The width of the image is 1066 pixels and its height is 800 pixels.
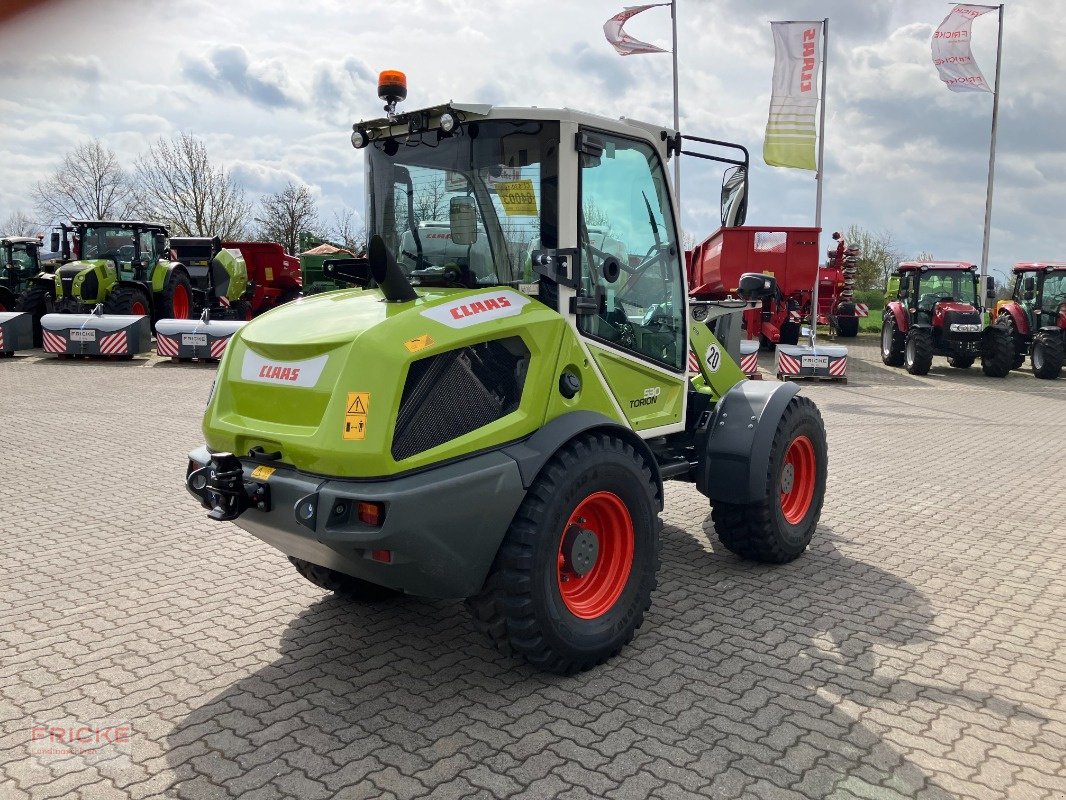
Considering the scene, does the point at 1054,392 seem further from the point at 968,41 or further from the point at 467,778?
the point at 467,778

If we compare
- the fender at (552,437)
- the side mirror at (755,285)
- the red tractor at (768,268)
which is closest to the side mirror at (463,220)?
the fender at (552,437)

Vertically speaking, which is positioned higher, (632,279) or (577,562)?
(632,279)

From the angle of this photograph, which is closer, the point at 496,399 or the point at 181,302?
the point at 496,399

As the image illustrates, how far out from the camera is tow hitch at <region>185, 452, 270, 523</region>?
3322 mm

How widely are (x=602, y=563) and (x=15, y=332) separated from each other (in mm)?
16571

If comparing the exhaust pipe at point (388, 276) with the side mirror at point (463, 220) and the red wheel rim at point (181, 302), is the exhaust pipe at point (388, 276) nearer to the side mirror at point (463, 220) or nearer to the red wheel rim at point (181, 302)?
the side mirror at point (463, 220)

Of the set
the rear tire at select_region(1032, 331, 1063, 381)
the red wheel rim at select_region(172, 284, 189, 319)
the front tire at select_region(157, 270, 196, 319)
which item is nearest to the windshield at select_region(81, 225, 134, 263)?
the front tire at select_region(157, 270, 196, 319)

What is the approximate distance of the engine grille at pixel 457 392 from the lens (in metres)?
3.20

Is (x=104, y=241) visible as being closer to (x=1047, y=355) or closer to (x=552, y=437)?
(x=552, y=437)

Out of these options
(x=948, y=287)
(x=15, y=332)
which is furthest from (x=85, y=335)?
(x=948, y=287)

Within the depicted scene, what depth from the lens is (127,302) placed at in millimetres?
16984

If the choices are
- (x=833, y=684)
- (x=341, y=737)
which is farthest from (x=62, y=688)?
(x=833, y=684)

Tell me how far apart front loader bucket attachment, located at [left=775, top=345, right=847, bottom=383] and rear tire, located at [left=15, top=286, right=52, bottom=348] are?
48.9 feet

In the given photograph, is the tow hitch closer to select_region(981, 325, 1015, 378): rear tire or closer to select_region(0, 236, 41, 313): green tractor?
select_region(981, 325, 1015, 378): rear tire
